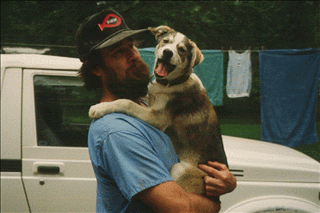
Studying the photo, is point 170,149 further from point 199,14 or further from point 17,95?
point 199,14

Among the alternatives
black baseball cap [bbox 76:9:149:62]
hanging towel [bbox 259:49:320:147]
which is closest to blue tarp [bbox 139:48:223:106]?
hanging towel [bbox 259:49:320:147]

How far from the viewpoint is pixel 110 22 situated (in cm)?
129

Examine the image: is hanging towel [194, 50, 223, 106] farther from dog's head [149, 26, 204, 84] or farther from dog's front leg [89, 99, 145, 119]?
dog's front leg [89, 99, 145, 119]

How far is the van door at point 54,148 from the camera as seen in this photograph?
2.40 metres

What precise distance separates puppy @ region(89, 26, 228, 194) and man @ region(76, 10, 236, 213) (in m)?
0.05

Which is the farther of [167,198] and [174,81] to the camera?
[174,81]

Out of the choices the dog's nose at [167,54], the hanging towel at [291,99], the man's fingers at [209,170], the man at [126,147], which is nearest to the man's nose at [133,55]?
the man at [126,147]

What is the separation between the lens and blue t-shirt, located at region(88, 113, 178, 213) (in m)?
1.01

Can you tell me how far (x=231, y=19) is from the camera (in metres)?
7.08

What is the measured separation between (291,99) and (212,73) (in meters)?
0.99

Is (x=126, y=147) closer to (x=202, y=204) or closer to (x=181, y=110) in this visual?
(x=202, y=204)

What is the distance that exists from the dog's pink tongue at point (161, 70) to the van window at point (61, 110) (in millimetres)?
1344

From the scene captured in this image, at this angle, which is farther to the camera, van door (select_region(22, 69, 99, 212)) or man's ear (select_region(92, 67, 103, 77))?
van door (select_region(22, 69, 99, 212))

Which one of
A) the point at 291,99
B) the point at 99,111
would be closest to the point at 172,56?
the point at 99,111
